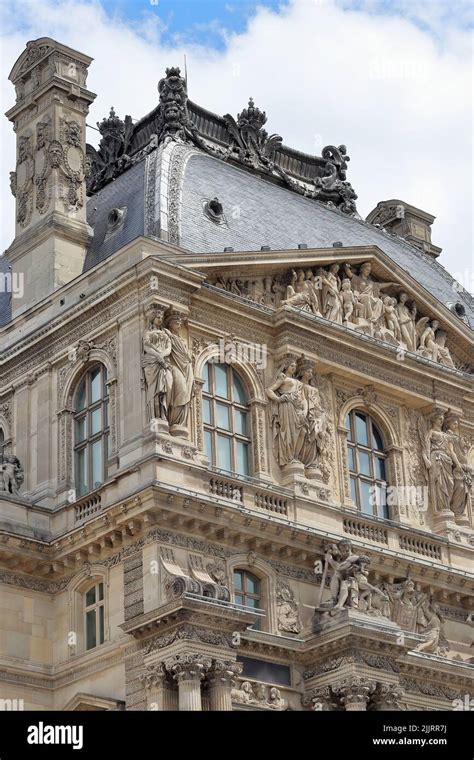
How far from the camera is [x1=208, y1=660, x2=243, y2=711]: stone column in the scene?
102ft

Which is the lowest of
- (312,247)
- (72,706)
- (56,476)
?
(72,706)

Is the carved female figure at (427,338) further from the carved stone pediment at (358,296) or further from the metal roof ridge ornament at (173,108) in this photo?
the metal roof ridge ornament at (173,108)

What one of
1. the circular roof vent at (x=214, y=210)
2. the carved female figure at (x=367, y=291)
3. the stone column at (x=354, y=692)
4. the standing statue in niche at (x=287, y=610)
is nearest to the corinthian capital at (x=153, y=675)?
the standing statue in niche at (x=287, y=610)

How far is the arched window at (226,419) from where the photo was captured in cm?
3572

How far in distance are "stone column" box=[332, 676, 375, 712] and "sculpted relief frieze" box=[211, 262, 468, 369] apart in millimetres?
9011

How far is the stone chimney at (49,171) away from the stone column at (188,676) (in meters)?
10.9

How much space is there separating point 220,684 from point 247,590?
3311 millimetres

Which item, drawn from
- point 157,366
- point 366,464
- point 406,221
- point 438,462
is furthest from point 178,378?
point 406,221

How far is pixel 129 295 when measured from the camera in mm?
35594

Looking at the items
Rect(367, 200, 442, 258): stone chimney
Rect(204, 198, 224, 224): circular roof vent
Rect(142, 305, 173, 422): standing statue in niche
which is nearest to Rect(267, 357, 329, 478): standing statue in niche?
Rect(142, 305, 173, 422): standing statue in niche

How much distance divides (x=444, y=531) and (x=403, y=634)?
491cm
